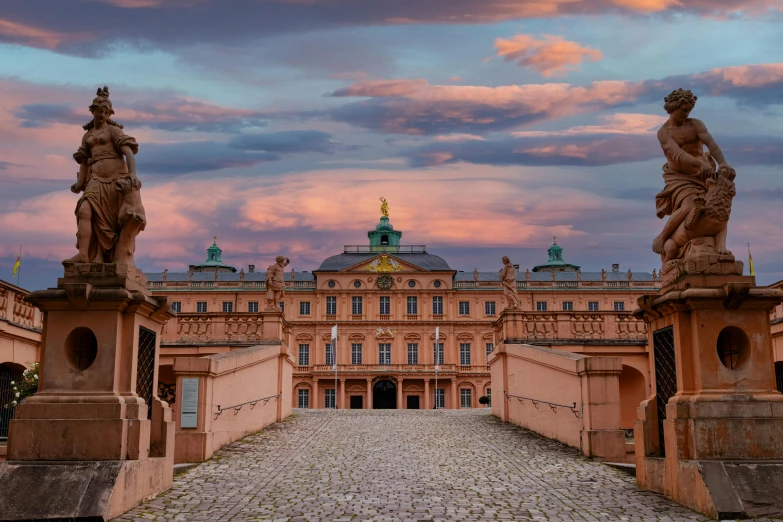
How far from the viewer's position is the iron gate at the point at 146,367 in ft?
33.7

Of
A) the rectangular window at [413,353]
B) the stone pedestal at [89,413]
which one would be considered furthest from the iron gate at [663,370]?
the rectangular window at [413,353]

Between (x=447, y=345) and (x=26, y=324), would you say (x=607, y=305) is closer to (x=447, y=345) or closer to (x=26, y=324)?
(x=447, y=345)

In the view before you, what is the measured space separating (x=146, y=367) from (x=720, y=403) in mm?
6928

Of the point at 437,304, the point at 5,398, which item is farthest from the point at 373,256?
the point at 5,398

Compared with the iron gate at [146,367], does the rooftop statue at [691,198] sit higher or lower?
higher

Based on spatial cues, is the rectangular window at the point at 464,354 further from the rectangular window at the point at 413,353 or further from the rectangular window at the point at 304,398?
the rectangular window at the point at 304,398

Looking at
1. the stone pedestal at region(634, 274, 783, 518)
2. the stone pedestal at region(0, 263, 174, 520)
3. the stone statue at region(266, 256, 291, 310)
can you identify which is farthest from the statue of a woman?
the stone statue at region(266, 256, 291, 310)

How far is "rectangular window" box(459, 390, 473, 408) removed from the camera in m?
75.6

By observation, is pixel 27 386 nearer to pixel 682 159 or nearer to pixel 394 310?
pixel 682 159

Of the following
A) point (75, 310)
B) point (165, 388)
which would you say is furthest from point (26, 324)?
point (75, 310)

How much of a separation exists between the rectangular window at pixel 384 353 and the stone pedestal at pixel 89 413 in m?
67.4

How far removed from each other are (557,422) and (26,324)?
11458mm

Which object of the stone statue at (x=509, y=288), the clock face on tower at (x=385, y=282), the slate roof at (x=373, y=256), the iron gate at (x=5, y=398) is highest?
the slate roof at (x=373, y=256)

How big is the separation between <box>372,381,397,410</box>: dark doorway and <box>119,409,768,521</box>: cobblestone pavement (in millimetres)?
58159
